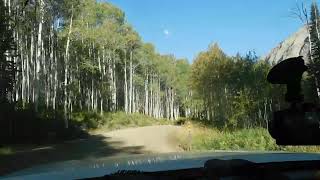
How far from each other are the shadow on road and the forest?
11.9 ft

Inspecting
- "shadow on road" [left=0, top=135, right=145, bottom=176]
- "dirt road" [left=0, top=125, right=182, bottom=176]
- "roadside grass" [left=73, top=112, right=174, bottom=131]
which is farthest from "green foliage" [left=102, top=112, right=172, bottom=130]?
"shadow on road" [left=0, top=135, right=145, bottom=176]

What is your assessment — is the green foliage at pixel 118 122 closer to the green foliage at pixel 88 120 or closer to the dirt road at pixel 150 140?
the green foliage at pixel 88 120

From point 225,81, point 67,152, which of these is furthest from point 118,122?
point 67,152

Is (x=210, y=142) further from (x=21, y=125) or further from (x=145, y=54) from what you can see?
(x=145, y=54)

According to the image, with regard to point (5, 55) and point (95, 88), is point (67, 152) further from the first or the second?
point (95, 88)

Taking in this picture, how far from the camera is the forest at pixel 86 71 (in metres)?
30.5

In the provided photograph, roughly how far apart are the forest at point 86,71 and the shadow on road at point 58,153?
3631 millimetres

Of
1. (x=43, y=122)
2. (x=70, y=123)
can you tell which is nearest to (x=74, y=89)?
(x=70, y=123)

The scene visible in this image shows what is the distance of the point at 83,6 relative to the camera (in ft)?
156

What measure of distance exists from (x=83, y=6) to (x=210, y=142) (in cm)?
2930

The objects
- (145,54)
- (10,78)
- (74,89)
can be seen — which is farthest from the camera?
(145,54)

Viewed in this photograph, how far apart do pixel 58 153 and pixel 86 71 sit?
123 feet

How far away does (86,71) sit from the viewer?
2357 inches

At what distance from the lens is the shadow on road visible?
17.9m
